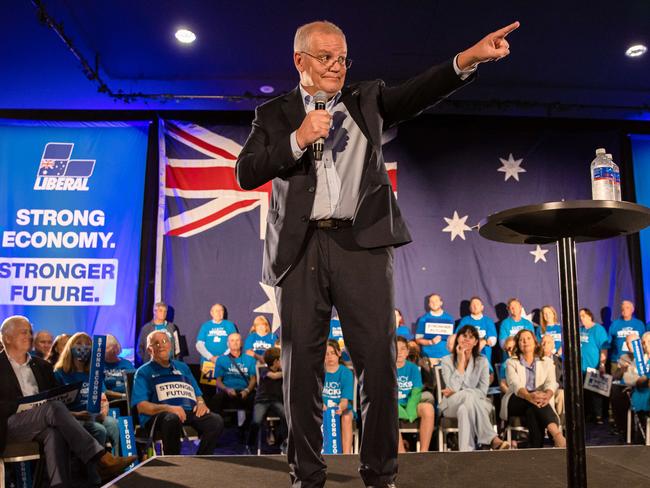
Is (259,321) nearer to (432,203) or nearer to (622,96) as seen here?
(432,203)

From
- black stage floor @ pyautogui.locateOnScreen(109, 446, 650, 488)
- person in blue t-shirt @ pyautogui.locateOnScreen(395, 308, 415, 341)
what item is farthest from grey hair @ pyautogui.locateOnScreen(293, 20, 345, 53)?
person in blue t-shirt @ pyautogui.locateOnScreen(395, 308, 415, 341)

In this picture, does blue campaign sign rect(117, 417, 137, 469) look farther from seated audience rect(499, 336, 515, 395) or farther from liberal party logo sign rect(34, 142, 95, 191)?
liberal party logo sign rect(34, 142, 95, 191)

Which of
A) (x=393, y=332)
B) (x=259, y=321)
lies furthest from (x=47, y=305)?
(x=393, y=332)

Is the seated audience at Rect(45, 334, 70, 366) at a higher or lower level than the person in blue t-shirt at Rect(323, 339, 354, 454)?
higher

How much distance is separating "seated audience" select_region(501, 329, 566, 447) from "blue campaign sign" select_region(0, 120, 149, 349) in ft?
15.2

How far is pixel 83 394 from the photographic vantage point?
167 inches

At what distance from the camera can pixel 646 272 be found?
784cm

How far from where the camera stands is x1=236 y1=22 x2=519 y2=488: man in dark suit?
5.34 feet

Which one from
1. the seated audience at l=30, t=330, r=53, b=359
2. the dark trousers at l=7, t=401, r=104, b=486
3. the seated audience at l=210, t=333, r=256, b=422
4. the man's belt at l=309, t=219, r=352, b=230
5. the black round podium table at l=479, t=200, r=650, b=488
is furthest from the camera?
the seated audience at l=30, t=330, r=53, b=359

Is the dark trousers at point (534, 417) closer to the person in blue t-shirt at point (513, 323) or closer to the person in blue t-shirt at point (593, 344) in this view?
the person in blue t-shirt at point (513, 323)

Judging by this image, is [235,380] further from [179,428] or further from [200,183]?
[200,183]

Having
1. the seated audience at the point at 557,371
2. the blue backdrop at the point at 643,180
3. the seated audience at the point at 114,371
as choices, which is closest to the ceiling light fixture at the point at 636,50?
the blue backdrop at the point at 643,180

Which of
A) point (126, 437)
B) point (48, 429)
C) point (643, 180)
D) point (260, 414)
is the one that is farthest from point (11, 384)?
point (643, 180)

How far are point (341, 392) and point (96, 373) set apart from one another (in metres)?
2.09
